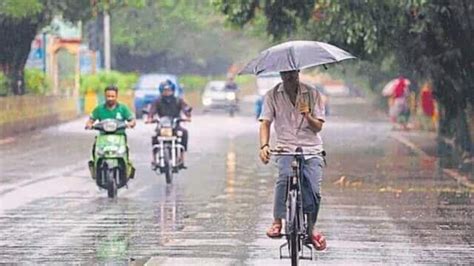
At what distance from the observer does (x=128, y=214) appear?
15516 millimetres

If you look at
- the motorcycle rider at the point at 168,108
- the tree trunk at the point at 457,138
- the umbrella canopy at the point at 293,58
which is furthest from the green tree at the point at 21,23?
the umbrella canopy at the point at 293,58

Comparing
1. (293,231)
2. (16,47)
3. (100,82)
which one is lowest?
(100,82)

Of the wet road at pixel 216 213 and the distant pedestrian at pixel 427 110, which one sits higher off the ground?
the wet road at pixel 216 213

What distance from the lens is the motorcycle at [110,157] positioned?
58.8 feet

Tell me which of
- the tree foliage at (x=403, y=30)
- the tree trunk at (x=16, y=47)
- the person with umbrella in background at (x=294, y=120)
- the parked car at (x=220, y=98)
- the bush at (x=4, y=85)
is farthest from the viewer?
the parked car at (x=220, y=98)

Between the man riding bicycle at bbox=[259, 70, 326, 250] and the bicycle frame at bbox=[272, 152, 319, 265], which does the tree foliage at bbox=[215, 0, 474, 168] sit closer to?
the man riding bicycle at bbox=[259, 70, 326, 250]

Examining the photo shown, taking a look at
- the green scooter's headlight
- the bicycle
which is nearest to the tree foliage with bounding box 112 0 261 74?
the green scooter's headlight

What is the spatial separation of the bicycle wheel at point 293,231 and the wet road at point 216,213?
105cm

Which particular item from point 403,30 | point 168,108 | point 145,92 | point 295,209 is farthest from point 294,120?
point 145,92

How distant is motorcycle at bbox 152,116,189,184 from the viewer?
20.1m

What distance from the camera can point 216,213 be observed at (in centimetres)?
1553

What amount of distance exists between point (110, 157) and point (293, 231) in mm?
8192

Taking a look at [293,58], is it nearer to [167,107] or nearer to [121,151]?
[121,151]

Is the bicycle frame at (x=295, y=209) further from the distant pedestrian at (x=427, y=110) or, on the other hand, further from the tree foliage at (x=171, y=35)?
the tree foliage at (x=171, y=35)
